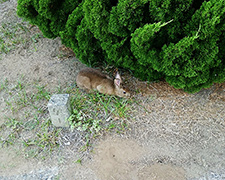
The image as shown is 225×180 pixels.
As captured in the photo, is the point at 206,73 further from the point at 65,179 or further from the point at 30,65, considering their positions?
the point at 30,65

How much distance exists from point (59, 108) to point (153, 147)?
1.48m

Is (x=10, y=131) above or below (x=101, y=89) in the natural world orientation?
below

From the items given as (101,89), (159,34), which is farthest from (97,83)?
(159,34)

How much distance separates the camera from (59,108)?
3.59m

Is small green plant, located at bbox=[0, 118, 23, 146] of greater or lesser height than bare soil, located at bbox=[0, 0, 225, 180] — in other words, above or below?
below

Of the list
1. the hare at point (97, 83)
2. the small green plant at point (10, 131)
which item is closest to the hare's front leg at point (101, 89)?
the hare at point (97, 83)

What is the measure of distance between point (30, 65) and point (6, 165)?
2.21 metres

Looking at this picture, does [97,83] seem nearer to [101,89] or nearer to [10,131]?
[101,89]

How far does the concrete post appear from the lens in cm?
358

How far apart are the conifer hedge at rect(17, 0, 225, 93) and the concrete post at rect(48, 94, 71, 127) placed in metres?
1.01

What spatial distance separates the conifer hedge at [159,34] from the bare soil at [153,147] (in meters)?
0.39

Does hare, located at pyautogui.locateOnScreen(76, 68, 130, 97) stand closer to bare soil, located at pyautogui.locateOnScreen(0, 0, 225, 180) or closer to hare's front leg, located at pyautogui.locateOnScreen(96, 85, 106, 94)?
hare's front leg, located at pyautogui.locateOnScreen(96, 85, 106, 94)

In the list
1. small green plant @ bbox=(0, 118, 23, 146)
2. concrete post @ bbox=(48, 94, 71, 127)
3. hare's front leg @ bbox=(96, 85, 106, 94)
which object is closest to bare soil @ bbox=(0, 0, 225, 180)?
small green plant @ bbox=(0, 118, 23, 146)

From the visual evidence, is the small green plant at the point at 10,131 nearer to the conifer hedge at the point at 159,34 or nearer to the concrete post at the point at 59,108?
the concrete post at the point at 59,108
